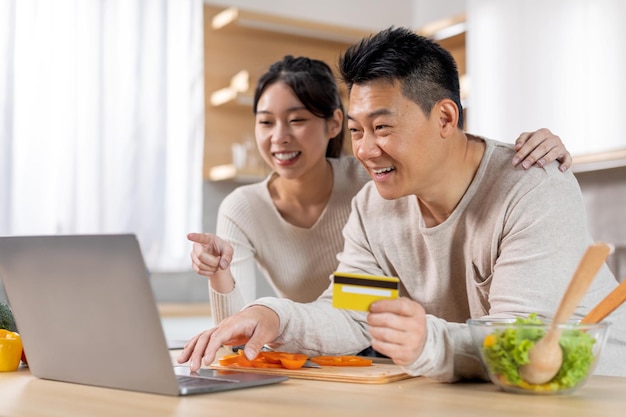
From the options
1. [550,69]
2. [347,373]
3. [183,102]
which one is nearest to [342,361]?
[347,373]

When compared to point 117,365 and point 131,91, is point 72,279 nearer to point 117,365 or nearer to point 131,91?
point 117,365

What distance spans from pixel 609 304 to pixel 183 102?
3.23 metres

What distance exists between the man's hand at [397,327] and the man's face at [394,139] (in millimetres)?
506

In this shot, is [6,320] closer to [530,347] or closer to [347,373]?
[347,373]

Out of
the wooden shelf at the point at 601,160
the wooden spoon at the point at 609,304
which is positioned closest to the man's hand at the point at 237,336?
the wooden spoon at the point at 609,304

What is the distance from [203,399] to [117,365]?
171 mm

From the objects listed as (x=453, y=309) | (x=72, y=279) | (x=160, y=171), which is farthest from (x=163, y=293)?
(x=72, y=279)

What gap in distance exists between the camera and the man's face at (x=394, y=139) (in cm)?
164

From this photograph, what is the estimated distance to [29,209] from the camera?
372 cm

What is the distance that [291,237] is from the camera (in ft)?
8.20

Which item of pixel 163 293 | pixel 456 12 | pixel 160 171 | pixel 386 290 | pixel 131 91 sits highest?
pixel 456 12

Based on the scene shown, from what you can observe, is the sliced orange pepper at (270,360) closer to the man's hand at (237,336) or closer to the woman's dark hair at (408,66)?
the man's hand at (237,336)

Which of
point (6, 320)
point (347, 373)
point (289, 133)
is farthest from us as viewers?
point (289, 133)

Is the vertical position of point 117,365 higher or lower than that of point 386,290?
lower
